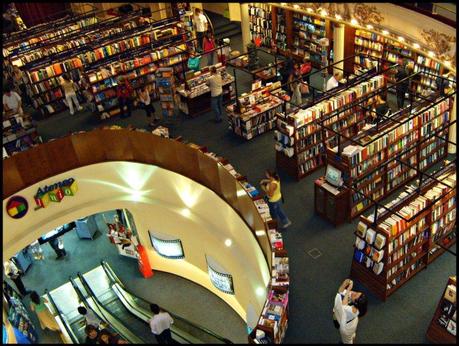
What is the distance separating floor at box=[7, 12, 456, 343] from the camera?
25.4ft

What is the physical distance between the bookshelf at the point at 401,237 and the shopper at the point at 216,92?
635cm

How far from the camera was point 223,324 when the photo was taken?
36.4 ft

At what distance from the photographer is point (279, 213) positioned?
964 centimetres

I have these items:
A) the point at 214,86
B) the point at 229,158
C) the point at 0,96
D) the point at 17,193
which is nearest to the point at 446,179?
the point at 229,158

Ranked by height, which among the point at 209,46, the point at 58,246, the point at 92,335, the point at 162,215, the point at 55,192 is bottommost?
the point at 58,246

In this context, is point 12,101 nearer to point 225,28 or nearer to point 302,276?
point 302,276

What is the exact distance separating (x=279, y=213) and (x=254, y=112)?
3718 millimetres

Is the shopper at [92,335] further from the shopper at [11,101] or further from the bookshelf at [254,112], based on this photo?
the shopper at [11,101]

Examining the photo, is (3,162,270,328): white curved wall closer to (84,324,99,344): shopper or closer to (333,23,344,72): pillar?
(84,324,99,344): shopper

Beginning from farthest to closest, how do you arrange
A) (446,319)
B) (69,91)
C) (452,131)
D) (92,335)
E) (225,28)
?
(225,28) < (69,91) < (452,131) < (92,335) < (446,319)

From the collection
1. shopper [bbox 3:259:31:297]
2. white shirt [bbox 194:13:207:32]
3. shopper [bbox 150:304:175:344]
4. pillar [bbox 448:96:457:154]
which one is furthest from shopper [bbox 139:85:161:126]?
pillar [bbox 448:96:457:154]

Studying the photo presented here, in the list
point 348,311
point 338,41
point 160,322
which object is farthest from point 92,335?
point 338,41

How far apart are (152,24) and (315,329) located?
11820mm

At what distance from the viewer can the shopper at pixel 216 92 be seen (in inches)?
511
